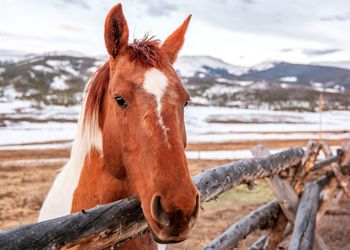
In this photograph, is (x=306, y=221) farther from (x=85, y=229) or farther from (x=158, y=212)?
(x=85, y=229)

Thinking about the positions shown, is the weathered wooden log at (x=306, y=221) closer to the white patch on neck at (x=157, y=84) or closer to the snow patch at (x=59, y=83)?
the white patch on neck at (x=157, y=84)

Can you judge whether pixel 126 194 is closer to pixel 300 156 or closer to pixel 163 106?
pixel 163 106

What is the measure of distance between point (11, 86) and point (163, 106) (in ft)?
344

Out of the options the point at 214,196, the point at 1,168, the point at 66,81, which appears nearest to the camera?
the point at 214,196

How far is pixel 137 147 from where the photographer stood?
2.10 metres

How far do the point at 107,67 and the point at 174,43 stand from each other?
51cm

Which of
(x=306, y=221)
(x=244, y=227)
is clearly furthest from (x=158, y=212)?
(x=306, y=221)

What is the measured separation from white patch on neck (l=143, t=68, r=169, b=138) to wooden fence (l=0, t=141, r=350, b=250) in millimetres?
587

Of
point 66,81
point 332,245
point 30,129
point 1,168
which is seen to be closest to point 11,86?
point 66,81

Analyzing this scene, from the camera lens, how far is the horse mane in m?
2.30

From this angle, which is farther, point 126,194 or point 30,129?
point 30,129

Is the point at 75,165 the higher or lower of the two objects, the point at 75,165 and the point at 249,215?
the higher

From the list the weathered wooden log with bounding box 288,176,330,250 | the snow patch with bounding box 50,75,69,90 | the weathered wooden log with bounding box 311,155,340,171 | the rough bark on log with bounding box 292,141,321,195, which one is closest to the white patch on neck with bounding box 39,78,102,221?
the weathered wooden log with bounding box 288,176,330,250

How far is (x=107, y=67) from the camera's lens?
265 cm
